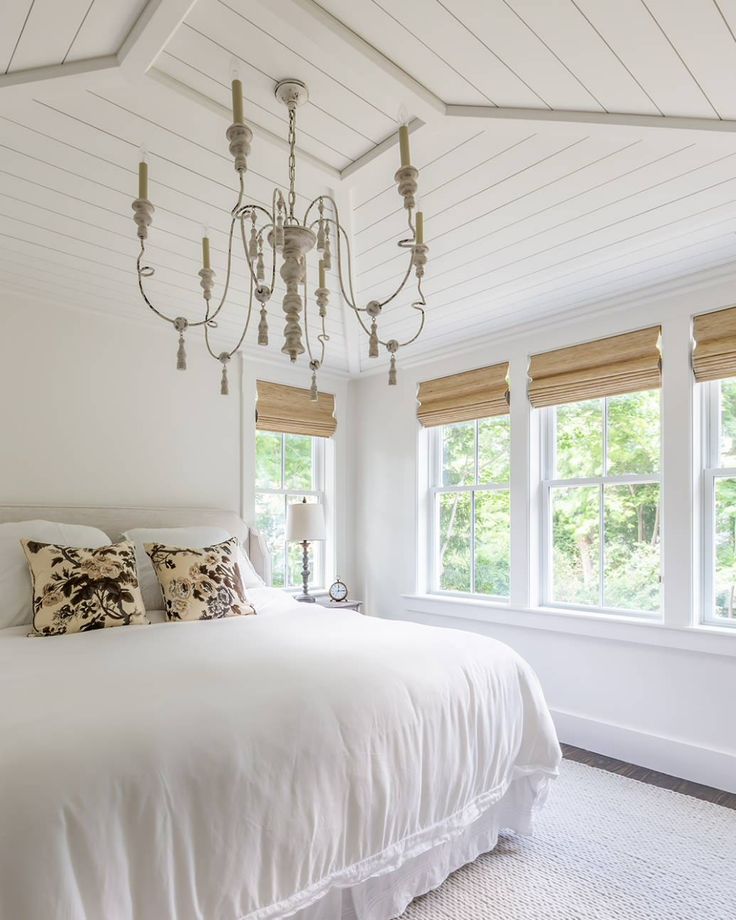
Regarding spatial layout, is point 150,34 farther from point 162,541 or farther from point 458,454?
point 458,454

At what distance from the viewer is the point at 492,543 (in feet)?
12.7

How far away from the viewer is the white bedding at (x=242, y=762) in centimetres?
116

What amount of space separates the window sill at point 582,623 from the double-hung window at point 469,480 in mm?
135

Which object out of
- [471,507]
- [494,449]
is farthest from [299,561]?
[494,449]

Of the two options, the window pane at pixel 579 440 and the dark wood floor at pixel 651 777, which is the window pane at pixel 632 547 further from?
the dark wood floor at pixel 651 777

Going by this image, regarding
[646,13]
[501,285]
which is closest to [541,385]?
[501,285]

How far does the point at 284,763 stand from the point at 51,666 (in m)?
0.79

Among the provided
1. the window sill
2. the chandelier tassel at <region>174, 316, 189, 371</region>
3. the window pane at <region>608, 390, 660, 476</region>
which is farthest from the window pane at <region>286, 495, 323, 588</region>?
the chandelier tassel at <region>174, 316, 189, 371</region>

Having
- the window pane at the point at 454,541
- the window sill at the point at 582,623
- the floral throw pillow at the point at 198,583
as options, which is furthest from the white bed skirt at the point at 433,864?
the window pane at the point at 454,541

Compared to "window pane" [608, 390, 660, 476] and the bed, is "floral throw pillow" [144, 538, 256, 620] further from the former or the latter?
"window pane" [608, 390, 660, 476]

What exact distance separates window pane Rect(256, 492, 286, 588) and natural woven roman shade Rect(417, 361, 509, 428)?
1.17 metres

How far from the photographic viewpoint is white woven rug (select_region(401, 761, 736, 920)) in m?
1.90

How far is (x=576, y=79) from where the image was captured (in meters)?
1.87

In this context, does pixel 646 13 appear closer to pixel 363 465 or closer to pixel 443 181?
pixel 443 181
